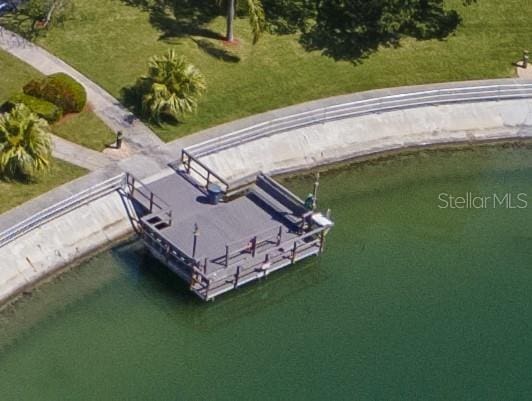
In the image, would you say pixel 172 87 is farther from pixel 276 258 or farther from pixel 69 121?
pixel 276 258

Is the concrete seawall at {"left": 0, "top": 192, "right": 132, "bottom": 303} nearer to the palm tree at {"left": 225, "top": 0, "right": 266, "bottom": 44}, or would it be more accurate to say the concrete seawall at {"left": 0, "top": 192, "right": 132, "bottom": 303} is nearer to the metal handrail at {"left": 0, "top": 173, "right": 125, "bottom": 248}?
the metal handrail at {"left": 0, "top": 173, "right": 125, "bottom": 248}

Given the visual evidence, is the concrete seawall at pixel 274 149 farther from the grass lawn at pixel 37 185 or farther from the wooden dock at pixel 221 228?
the wooden dock at pixel 221 228

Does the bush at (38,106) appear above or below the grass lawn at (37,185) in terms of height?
above

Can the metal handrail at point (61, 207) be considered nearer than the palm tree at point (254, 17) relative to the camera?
Yes

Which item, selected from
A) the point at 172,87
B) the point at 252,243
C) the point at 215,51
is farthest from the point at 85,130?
the point at 252,243

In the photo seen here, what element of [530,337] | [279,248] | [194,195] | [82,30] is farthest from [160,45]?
[530,337]

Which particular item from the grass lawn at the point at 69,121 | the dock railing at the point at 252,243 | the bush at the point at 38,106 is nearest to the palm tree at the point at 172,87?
the grass lawn at the point at 69,121

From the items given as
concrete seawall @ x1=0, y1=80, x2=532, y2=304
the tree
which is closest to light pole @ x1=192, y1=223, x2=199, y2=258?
concrete seawall @ x1=0, y1=80, x2=532, y2=304

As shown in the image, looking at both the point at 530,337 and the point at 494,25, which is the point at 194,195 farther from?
the point at 494,25
